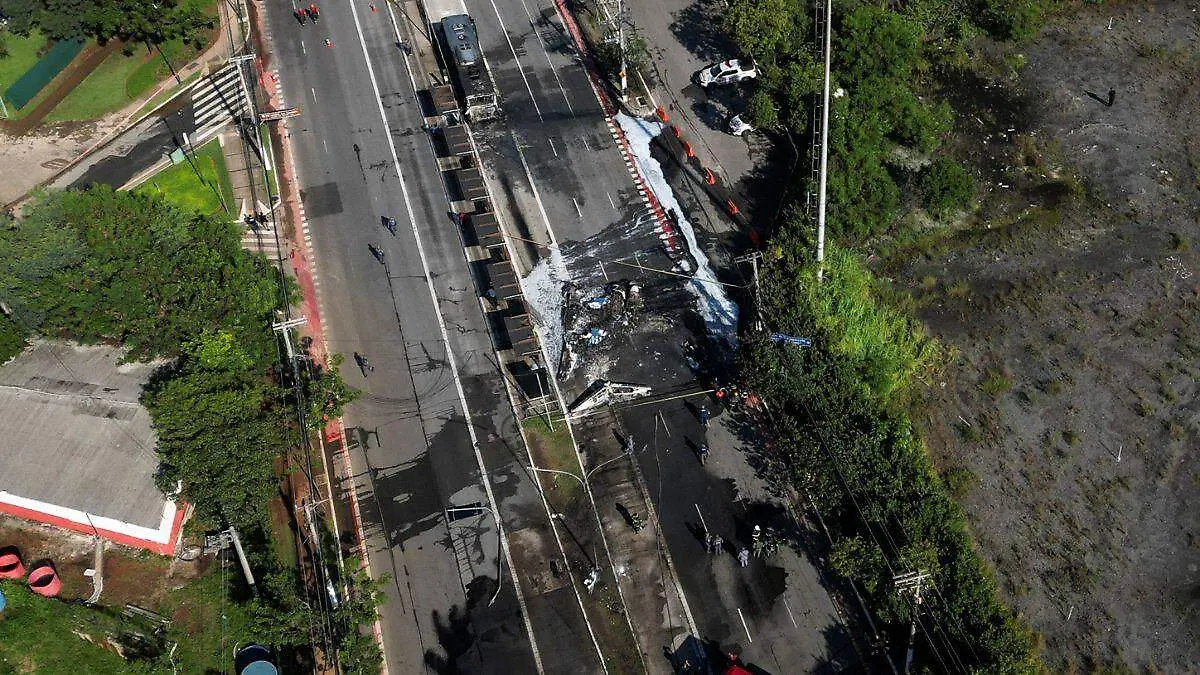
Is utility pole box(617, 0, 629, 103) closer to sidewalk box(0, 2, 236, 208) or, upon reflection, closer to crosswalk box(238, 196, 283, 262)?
crosswalk box(238, 196, 283, 262)

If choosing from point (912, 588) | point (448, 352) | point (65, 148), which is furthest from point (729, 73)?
point (65, 148)

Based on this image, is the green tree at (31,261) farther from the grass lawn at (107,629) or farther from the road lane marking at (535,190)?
the road lane marking at (535,190)

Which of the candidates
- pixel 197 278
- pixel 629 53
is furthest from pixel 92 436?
pixel 629 53

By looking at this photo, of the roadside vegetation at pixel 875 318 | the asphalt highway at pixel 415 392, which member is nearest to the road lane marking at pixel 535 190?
the asphalt highway at pixel 415 392

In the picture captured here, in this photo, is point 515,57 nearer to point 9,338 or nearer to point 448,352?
point 448,352

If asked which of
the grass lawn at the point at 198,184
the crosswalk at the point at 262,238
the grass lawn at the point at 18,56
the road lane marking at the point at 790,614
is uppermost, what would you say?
the grass lawn at the point at 18,56

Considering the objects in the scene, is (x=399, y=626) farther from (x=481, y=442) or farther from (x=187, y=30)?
(x=187, y=30)
